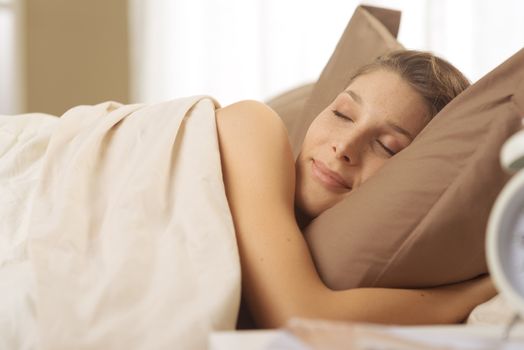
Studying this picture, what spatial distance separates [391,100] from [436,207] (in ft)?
0.99

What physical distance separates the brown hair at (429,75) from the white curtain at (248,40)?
1.52 m

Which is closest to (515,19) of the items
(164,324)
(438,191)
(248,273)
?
(438,191)

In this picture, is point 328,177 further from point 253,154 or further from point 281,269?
point 281,269

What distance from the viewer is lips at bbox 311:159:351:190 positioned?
4.06 ft

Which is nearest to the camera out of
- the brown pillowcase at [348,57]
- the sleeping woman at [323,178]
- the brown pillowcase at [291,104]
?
the sleeping woman at [323,178]

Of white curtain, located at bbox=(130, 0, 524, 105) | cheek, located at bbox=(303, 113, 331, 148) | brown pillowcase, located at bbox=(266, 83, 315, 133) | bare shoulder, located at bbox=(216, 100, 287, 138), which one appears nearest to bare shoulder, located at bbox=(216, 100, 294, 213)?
bare shoulder, located at bbox=(216, 100, 287, 138)

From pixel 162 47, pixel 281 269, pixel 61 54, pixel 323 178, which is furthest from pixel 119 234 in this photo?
pixel 61 54

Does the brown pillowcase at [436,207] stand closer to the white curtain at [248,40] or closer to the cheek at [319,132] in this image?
the cheek at [319,132]

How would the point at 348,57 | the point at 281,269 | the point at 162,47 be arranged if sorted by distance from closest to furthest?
the point at 281,269, the point at 348,57, the point at 162,47

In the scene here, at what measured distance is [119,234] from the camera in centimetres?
102

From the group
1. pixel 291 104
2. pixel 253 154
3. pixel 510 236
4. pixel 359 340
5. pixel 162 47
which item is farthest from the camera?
pixel 162 47

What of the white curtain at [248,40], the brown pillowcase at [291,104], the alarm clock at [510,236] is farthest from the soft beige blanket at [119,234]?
the white curtain at [248,40]

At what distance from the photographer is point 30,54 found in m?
3.41

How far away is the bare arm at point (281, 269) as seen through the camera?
3.27ft
